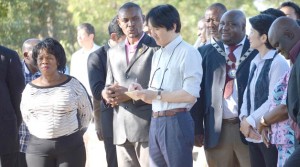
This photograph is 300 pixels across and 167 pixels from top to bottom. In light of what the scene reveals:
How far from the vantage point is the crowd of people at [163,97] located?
26.1 feet

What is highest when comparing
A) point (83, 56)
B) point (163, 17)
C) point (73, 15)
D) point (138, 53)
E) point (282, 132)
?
point (163, 17)

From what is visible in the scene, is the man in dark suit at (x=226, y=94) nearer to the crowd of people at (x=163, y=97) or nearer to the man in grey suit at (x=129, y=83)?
the crowd of people at (x=163, y=97)

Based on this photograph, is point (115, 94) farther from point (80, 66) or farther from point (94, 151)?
point (80, 66)

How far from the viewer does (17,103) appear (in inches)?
368

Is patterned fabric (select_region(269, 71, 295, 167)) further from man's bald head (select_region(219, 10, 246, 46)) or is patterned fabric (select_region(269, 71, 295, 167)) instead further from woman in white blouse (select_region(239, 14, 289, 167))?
man's bald head (select_region(219, 10, 246, 46))

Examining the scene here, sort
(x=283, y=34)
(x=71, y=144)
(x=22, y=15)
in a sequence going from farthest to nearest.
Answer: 1. (x=22, y=15)
2. (x=71, y=144)
3. (x=283, y=34)

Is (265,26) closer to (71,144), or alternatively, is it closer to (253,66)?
(253,66)

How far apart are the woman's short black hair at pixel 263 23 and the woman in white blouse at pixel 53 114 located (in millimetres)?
1837

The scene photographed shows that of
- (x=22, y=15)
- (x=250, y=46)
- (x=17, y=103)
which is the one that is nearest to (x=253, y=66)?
(x=250, y=46)

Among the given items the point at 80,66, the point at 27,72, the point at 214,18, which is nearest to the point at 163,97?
the point at 214,18

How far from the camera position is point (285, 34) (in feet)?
24.5

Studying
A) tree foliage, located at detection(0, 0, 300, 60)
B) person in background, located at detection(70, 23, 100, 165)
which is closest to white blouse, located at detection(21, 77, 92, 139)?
person in background, located at detection(70, 23, 100, 165)

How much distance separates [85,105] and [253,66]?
1718 mm

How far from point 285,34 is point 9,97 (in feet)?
10.6
